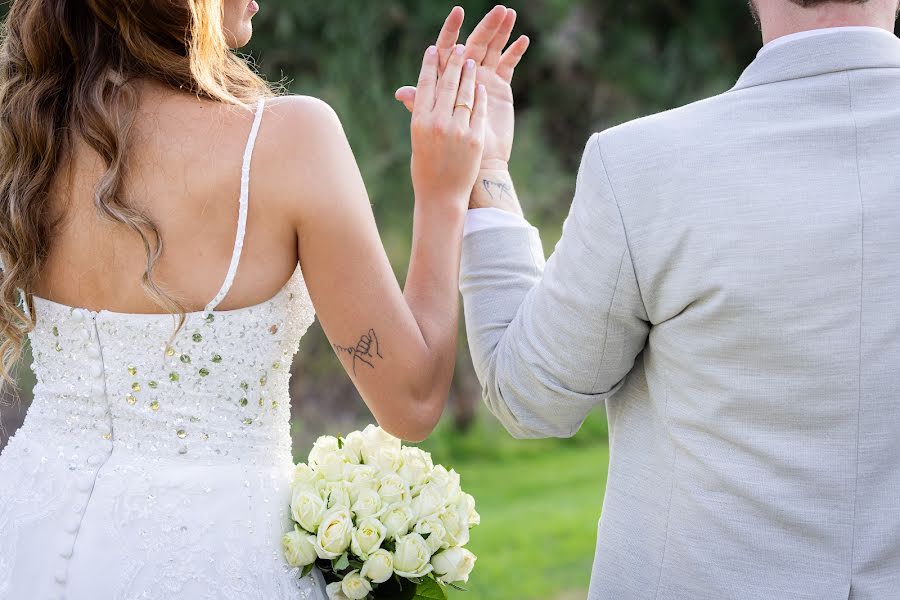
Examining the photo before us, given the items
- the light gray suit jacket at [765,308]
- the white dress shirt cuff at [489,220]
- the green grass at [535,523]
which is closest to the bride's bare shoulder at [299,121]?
the white dress shirt cuff at [489,220]

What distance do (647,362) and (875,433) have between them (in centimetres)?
39

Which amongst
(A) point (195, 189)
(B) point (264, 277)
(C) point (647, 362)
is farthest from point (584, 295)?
(A) point (195, 189)

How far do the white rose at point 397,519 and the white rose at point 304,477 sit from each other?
5.8 inches

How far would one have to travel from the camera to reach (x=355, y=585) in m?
1.90

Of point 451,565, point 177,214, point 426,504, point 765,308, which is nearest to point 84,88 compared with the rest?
point 177,214

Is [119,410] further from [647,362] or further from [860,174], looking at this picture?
A: [860,174]

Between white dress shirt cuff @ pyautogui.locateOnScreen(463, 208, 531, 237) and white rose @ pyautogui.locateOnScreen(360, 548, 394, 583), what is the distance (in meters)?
0.64

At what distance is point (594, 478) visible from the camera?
7.44 metres

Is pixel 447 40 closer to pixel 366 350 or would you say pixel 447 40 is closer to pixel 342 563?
pixel 366 350

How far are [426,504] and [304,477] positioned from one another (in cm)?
24

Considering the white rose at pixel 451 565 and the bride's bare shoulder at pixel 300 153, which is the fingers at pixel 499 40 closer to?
the bride's bare shoulder at pixel 300 153

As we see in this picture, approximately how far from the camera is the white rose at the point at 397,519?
6.31 feet

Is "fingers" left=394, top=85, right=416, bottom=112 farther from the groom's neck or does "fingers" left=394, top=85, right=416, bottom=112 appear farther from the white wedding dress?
the groom's neck

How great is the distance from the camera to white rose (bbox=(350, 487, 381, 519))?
1925 mm
